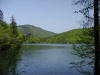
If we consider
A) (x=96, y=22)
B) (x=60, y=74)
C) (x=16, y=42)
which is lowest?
(x=60, y=74)

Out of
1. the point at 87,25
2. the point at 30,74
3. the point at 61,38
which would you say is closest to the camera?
the point at 87,25

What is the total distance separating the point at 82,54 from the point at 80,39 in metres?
0.88

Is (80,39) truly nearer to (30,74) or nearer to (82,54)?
(82,54)

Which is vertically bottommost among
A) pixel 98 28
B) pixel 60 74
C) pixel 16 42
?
pixel 60 74

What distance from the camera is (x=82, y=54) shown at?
203 inches

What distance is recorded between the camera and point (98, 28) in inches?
172

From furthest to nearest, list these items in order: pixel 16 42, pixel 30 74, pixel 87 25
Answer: pixel 30 74 < pixel 87 25 < pixel 16 42

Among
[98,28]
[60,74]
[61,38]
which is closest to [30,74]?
[60,74]

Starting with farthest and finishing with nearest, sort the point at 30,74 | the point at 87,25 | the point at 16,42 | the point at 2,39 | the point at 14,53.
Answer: the point at 30,74 < the point at 87,25 < the point at 14,53 < the point at 16,42 < the point at 2,39

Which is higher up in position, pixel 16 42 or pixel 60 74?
pixel 16 42

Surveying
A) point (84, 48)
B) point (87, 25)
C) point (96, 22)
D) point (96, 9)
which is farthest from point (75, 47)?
point (96, 9)

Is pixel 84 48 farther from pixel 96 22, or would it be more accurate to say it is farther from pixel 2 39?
pixel 2 39

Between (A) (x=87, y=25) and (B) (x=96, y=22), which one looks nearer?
(B) (x=96, y=22)

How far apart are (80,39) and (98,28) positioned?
133 cm
